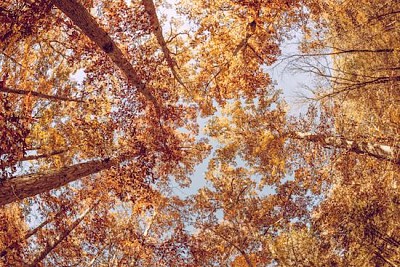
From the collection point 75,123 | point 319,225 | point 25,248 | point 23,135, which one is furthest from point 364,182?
point 25,248

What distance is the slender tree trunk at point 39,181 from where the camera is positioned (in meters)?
4.92

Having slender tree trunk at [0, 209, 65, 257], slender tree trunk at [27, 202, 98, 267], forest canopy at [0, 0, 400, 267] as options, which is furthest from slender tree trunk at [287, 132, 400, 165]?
slender tree trunk at [27, 202, 98, 267]

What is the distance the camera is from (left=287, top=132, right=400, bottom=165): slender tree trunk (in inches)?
235

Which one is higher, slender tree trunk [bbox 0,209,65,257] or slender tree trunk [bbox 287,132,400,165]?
slender tree trunk [bbox 287,132,400,165]

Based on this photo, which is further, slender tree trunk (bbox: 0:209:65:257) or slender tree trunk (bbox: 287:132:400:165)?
slender tree trunk (bbox: 0:209:65:257)

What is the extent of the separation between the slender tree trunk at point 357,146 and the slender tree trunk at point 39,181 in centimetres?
609

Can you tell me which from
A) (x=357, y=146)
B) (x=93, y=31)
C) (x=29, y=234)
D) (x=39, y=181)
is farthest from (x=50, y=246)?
(x=357, y=146)

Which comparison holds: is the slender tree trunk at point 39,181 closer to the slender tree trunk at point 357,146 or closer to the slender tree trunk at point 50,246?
the slender tree trunk at point 50,246

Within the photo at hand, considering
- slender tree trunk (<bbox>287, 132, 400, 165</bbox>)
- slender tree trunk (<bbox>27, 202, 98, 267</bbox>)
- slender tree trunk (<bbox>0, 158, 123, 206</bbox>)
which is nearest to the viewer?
slender tree trunk (<bbox>0, 158, 123, 206</bbox>)

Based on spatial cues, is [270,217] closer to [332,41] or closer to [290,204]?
[290,204]

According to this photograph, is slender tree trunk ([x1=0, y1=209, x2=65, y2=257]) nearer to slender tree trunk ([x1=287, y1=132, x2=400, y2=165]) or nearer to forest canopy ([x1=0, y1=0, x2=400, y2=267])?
forest canopy ([x1=0, y1=0, x2=400, y2=267])

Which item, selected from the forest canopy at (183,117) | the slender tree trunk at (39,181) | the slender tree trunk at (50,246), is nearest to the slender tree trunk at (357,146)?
the forest canopy at (183,117)

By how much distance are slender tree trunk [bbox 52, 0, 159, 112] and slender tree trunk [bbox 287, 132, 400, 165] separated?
5.70m

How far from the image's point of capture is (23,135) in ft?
13.4
